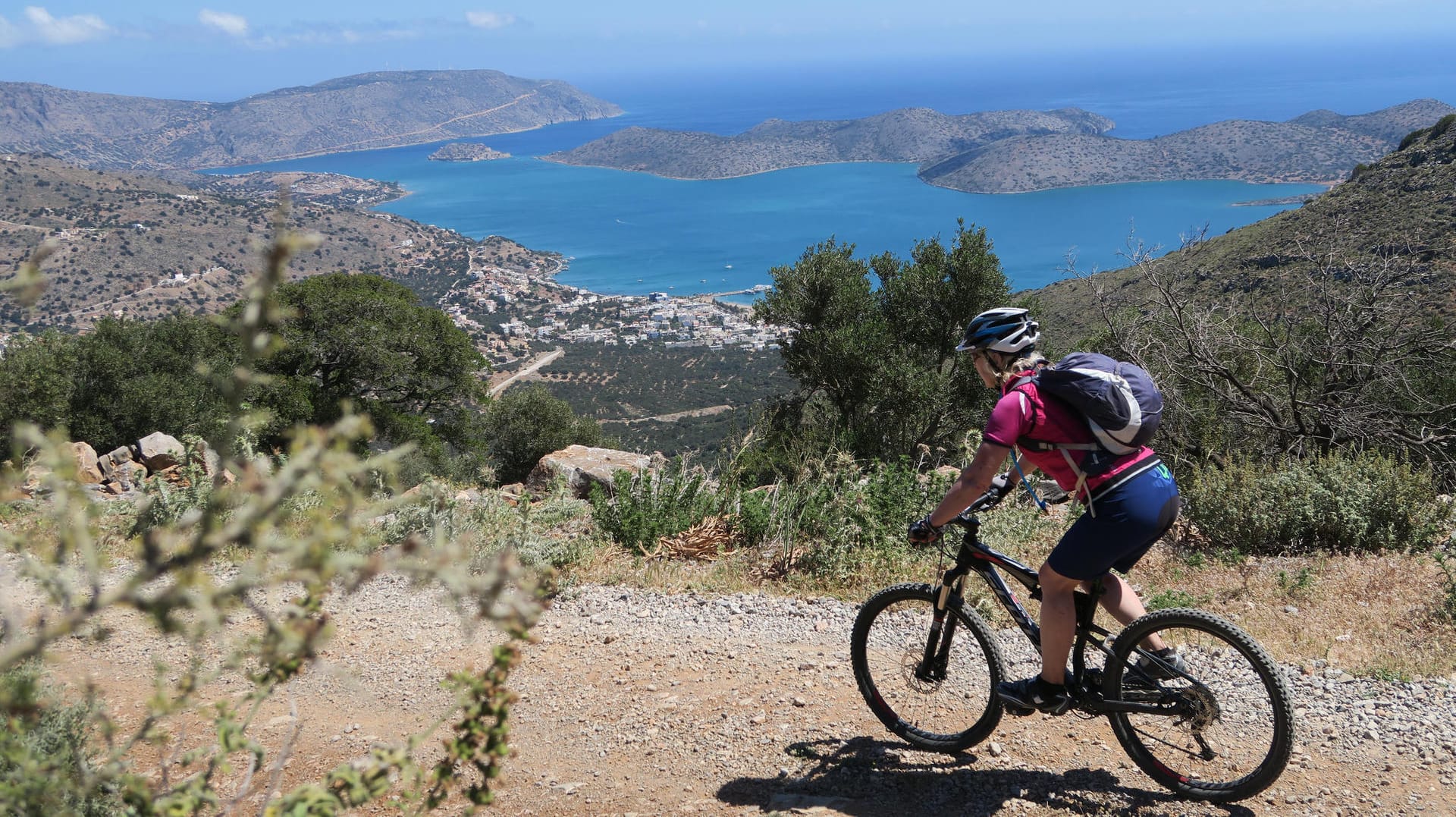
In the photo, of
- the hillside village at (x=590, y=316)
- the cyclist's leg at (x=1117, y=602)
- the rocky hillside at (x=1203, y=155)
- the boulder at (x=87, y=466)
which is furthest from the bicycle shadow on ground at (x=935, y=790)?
the rocky hillside at (x=1203, y=155)

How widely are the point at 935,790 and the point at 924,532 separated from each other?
109cm

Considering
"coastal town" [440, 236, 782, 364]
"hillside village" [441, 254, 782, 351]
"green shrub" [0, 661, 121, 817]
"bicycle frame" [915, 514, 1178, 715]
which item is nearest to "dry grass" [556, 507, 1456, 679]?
"bicycle frame" [915, 514, 1178, 715]

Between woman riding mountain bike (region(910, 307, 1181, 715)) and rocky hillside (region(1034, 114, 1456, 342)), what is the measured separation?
18.2 m

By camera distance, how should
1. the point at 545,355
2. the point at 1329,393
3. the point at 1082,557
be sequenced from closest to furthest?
the point at 1082,557 → the point at 1329,393 → the point at 545,355

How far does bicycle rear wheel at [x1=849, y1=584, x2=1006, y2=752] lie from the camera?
3.92 meters

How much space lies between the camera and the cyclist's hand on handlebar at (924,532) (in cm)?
361

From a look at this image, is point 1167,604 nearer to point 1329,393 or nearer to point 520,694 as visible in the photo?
point 520,694

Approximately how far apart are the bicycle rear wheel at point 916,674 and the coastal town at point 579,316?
180 ft

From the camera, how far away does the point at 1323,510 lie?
20.3ft

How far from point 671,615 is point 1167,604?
2.96m

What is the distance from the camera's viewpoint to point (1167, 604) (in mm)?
4902

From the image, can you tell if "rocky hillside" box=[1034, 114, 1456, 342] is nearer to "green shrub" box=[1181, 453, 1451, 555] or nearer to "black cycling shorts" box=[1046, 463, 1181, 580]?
"green shrub" box=[1181, 453, 1451, 555]

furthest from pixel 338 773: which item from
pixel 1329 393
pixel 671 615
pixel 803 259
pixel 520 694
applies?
pixel 803 259

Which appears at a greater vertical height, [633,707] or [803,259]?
[803,259]
